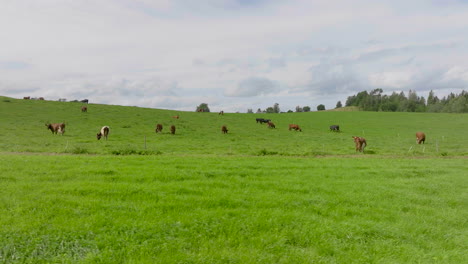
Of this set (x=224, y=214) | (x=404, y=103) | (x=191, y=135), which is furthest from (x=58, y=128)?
(x=404, y=103)

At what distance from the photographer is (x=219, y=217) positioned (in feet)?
23.4

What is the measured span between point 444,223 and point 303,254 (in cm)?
467

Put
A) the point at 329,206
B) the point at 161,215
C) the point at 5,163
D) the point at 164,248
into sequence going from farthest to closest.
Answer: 1. the point at 5,163
2. the point at 329,206
3. the point at 161,215
4. the point at 164,248

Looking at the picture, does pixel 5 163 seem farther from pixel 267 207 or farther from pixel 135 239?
pixel 267 207

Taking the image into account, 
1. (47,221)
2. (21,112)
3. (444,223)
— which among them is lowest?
(444,223)

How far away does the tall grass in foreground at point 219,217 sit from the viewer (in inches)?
222

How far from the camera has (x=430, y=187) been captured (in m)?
11.1

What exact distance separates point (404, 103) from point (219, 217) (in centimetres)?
13552

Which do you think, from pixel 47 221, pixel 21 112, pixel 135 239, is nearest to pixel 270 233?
pixel 135 239

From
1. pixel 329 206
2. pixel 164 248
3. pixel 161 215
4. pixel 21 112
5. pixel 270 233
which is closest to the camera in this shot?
pixel 164 248

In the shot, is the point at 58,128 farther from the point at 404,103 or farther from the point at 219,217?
the point at 404,103

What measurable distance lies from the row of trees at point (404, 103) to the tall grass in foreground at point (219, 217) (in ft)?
390

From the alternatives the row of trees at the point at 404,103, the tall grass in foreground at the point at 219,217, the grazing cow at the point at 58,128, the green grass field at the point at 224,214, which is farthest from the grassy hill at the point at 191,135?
the row of trees at the point at 404,103

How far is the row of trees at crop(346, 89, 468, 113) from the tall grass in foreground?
118995 mm
